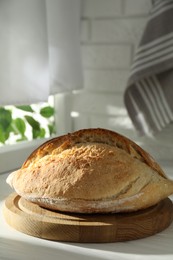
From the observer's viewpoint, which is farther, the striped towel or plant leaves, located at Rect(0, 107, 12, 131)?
plant leaves, located at Rect(0, 107, 12, 131)

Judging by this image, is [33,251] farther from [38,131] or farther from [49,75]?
[38,131]

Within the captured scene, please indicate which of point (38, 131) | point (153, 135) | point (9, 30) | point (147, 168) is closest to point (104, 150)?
A: point (147, 168)

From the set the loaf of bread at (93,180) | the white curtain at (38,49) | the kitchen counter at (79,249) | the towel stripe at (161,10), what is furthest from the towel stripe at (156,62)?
the kitchen counter at (79,249)

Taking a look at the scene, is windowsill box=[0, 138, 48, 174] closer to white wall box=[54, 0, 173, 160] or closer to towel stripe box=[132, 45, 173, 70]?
white wall box=[54, 0, 173, 160]

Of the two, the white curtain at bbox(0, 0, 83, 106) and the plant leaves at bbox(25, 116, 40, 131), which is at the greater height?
the white curtain at bbox(0, 0, 83, 106)

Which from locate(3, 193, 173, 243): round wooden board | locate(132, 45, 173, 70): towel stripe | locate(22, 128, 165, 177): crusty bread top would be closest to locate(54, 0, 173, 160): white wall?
locate(132, 45, 173, 70): towel stripe

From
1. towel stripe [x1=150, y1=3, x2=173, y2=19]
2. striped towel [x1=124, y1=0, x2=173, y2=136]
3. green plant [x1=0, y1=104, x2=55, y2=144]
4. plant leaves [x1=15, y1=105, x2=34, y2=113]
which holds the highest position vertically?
towel stripe [x1=150, y1=3, x2=173, y2=19]

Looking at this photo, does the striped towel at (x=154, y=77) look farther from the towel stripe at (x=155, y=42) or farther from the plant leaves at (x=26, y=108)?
the plant leaves at (x=26, y=108)
